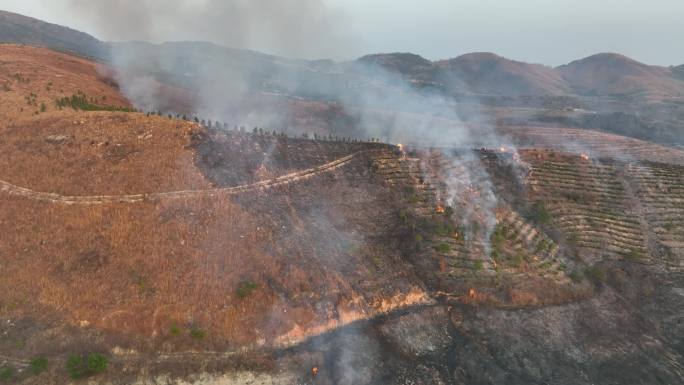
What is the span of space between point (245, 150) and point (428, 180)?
1273 centimetres

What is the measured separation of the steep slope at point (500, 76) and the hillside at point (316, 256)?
256 ft

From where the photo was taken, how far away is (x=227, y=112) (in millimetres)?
43906

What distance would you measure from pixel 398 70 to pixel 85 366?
109 m

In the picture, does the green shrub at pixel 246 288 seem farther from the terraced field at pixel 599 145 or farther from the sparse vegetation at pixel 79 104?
the terraced field at pixel 599 145

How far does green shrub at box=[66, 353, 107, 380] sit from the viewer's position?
52.5ft

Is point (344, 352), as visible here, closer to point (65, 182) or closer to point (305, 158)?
point (305, 158)

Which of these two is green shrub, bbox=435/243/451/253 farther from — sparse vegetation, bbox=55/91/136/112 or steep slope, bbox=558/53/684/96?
steep slope, bbox=558/53/684/96

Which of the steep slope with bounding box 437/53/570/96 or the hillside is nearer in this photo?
the hillside

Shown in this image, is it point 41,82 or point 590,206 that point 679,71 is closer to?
point 590,206

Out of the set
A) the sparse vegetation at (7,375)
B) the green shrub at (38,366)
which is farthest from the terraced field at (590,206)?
the sparse vegetation at (7,375)

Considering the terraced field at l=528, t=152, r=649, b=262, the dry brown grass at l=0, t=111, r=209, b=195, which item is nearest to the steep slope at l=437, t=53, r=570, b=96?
the terraced field at l=528, t=152, r=649, b=262

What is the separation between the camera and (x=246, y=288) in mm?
20109

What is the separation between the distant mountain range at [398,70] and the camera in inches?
3548

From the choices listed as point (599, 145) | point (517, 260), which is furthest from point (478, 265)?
point (599, 145)
